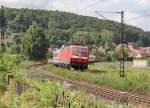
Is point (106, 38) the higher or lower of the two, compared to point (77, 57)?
higher

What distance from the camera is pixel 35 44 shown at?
4313 inches

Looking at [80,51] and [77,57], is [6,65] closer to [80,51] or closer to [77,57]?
[77,57]

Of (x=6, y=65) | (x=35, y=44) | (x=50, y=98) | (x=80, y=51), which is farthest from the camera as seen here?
(x=35, y=44)

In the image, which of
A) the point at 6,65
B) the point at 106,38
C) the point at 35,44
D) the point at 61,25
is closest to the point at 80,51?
the point at 6,65

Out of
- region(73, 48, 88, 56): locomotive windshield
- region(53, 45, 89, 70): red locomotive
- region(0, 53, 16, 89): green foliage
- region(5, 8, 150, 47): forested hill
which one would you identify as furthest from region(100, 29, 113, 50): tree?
region(0, 53, 16, 89): green foliage

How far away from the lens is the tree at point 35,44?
10919 cm

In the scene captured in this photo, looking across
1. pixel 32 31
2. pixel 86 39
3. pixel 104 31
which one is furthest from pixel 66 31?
pixel 32 31

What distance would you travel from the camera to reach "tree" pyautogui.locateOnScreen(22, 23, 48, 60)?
109 meters

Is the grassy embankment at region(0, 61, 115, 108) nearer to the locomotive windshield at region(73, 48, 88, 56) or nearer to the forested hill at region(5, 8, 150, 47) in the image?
the locomotive windshield at region(73, 48, 88, 56)

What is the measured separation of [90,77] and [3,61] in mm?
19592

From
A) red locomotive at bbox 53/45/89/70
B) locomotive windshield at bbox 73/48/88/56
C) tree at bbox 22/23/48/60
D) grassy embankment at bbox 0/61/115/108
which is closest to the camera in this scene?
grassy embankment at bbox 0/61/115/108

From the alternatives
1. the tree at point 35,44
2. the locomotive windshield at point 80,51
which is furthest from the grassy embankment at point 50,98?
the tree at point 35,44

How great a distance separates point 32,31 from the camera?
113m

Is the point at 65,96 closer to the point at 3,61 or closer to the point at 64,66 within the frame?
the point at 3,61
